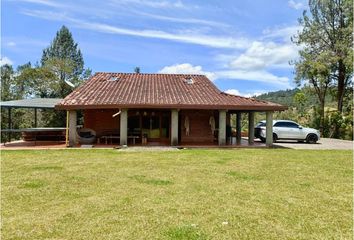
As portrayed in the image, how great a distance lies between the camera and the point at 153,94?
20438 millimetres

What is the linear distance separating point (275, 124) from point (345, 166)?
11322 millimetres

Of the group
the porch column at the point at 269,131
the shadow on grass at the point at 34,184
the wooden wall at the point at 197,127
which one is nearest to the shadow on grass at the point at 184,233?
the shadow on grass at the point at 34,184

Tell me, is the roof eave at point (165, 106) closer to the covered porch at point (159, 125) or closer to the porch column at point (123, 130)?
the porch column at point (123, 130)

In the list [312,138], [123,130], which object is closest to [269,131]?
[312,138]

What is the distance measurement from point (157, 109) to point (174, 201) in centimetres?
1398

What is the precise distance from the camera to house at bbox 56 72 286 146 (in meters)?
18.3

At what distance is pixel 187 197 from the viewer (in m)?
6.91

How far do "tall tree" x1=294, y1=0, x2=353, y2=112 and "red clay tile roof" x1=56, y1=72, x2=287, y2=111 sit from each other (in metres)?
12.5

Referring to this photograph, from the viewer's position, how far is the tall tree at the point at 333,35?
30.0 m

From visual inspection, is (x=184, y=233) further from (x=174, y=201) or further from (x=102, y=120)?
(x=102, y=120)

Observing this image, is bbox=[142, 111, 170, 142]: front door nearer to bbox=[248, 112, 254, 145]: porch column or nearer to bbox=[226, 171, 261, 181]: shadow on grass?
bbox=[248, 112, 254, 145]: porch column

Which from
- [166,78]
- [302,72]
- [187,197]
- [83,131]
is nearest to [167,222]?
[187,197]

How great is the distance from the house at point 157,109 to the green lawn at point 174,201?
23.2ft

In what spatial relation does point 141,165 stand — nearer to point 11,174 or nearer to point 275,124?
point 11,174
